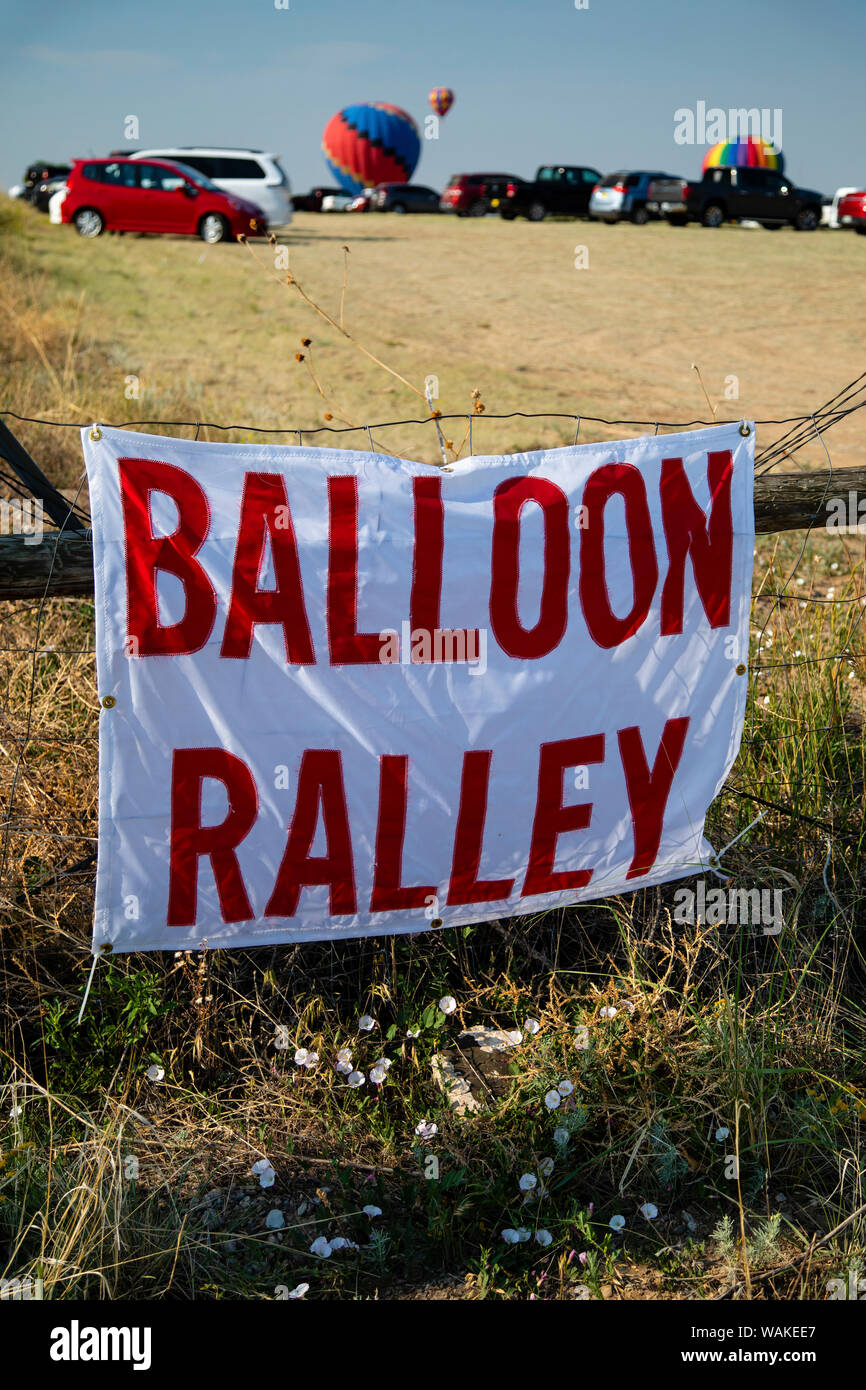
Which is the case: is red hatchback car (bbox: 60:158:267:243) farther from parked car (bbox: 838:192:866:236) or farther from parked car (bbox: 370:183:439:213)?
parked car (bbox: 370:183:439:213)

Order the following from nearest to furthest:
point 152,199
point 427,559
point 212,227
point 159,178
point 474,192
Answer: point 427,559, point 159,178, point 152,199, point 212,227, point 474,192

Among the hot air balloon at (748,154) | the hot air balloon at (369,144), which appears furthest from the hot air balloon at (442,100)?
the hot air balloon at (748,154)

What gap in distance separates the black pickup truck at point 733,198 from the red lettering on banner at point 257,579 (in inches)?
1090

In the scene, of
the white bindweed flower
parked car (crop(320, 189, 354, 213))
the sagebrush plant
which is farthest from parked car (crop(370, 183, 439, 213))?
the white bindweed flower

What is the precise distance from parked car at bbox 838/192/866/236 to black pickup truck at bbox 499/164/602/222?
21.5 feet

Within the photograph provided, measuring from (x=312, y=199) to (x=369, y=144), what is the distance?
8.50 metres

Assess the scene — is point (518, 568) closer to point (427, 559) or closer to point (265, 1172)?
point (427, 559)

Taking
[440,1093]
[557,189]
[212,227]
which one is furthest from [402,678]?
[557,189]

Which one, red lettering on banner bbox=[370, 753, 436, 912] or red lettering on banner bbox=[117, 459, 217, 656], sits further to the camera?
red lettering on banner bbox=[370, 753, 436, 912]

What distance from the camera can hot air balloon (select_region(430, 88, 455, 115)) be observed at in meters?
51.5

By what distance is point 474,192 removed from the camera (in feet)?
105

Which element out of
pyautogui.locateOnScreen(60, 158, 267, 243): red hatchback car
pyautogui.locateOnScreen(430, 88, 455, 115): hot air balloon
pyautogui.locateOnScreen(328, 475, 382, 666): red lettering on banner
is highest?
pyautogui.locateOnScreen(430, 88, 455, 115): hot air balloon


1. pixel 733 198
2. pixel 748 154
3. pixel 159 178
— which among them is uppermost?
pixel 748 154

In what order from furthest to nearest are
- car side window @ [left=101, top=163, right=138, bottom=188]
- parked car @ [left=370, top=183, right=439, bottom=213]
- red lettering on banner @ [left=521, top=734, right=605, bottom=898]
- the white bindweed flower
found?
parked car @ [left=370, top=183, right=439, bottom=213], car side window @ [left=101, top=163, right=138, bottom=188], red lettering on banner @ [left=521, top=734, right=605, bottom=898], the white bindweed flower
